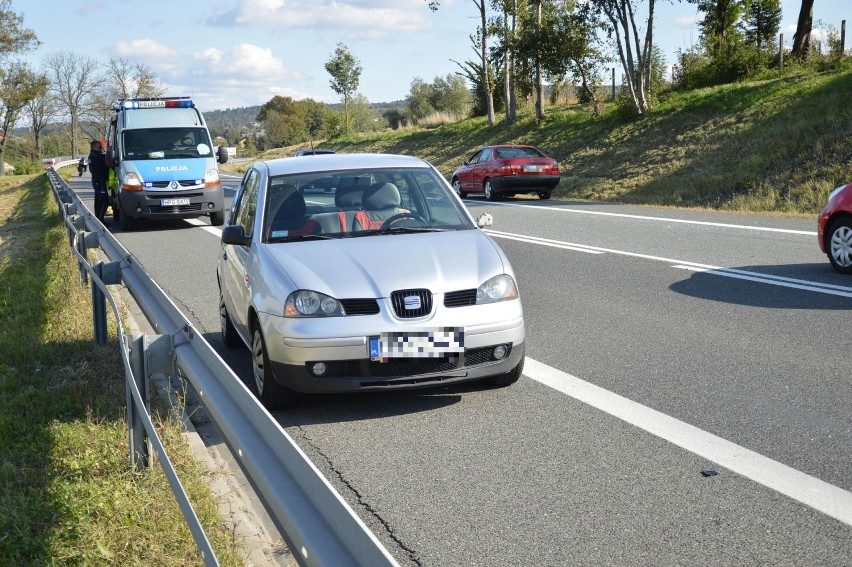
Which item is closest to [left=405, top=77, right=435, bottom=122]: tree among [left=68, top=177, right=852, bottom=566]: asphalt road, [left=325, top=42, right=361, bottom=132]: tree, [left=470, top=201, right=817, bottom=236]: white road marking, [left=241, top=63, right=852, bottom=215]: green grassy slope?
[left=325, top=42, right=361, bottom=132]: tree

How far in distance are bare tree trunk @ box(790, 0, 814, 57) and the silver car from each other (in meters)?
30.4

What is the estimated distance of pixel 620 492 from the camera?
4453 millimetres

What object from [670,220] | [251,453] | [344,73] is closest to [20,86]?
[344,73]

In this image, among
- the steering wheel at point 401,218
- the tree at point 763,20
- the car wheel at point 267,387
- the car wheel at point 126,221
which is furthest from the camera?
the tree at point 763,20

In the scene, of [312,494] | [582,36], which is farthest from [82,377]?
[582,36]

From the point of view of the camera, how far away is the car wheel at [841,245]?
10.6m

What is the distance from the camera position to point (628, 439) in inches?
206

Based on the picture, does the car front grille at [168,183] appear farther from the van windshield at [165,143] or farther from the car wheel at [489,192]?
the car wheel at [489,192]

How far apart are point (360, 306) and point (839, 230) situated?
23.4ft

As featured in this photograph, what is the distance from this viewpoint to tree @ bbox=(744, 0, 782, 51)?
4094cm

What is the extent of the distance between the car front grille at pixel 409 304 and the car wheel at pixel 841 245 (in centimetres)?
677

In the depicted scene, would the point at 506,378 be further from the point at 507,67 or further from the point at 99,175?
the point at 507,67

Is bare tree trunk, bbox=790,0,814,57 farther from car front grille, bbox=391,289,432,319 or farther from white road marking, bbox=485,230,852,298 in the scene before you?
car front grille, bbox=391,289,432,319

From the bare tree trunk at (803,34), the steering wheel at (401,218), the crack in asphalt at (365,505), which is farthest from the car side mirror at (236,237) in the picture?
the bare tree trunk at (803,34)
